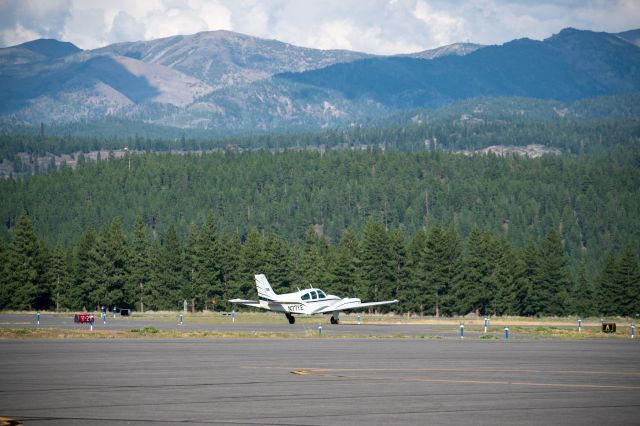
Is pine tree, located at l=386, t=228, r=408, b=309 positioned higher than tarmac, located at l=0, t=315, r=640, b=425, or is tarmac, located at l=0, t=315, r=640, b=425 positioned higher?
A: pine tree, located at l=386, t=228, r=408, b=309

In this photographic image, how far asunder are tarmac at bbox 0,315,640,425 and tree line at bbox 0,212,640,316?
259ft

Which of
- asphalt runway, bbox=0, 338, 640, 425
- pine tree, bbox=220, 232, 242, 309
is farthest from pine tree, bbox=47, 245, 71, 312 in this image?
asphalt runway, bbox=0, 338, 640, 425

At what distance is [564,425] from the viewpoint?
23.8 m

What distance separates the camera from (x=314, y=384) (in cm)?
3122

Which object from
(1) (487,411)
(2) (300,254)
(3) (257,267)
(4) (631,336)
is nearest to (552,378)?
(1) (487,411)

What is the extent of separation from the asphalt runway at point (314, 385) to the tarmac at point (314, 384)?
1.9 inches

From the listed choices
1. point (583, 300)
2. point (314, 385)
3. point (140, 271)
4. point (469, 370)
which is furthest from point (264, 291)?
point (583, 300)

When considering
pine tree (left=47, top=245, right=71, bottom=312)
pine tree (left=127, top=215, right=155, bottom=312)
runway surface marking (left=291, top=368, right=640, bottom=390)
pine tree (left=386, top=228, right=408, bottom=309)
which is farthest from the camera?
pine tree (left=127, top=215, right=155, bottom=312)

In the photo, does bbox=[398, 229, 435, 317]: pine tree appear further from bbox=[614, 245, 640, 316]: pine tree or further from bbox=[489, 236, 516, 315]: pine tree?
bbox=[614, 245, 640, 316]: pine tree

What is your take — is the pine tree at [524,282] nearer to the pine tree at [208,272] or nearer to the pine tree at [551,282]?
the pine tree at [551,282]

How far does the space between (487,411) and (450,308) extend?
102 m

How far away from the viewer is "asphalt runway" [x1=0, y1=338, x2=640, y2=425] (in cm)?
2494

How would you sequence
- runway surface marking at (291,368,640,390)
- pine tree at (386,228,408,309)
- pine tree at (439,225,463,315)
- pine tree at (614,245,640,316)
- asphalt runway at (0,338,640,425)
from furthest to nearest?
1. pine tree at (614,245,640,316)
2. pine tree at (386,228,408,309)
3. pine tree at (439,225,463,315)
4. runway surface marking at (291,368,640,390)
5. asphalt runway at (0,338,640,425)

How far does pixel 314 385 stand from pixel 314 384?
266mm
